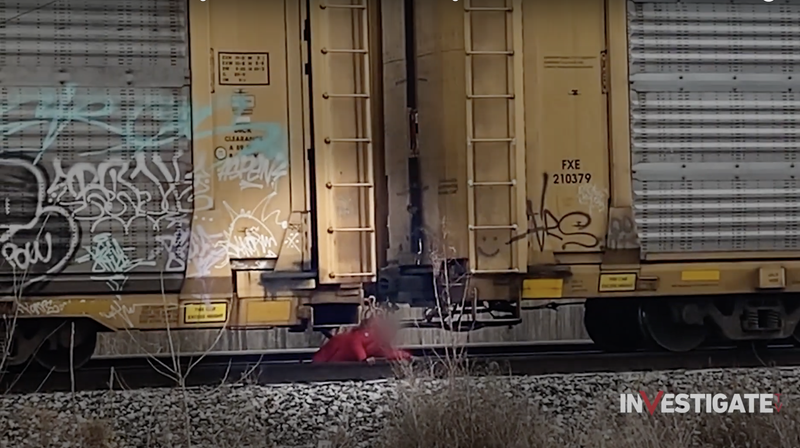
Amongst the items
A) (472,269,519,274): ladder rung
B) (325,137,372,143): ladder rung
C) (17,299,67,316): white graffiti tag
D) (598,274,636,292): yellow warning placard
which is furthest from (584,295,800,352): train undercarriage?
(17,299,67,316): white graffiti tag

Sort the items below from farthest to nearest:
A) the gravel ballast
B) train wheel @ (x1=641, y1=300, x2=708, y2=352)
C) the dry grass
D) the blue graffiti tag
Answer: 1. train wheel @ (x1=641, y1=300, x2=708, y2=352)
2. the blue graffiti tag
3. the gravel ballast
4. the dry grass

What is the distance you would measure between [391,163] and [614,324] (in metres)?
2.98

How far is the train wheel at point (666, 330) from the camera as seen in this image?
26.7ft

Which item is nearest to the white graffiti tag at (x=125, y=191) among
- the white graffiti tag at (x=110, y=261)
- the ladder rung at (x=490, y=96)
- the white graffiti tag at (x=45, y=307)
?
the white graffiti tag at (x=110, y=261)

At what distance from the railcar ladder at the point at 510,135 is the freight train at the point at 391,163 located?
2 centimetres

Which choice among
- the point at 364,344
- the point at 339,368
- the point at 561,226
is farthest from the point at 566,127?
the point at 339,368

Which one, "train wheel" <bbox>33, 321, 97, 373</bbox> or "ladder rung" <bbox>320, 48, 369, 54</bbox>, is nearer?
"train wheel" <bbox>33, 321, 97, 373</bbox>

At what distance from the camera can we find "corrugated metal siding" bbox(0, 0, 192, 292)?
7070 mm

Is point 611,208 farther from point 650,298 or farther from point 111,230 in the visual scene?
point 111,230

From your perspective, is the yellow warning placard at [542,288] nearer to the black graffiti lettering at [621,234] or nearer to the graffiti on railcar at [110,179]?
the black graffiti lettering at [621,234]

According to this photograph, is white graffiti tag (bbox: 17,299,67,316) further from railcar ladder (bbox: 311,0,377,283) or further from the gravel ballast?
railcar ladder (bbox: 311,0,377,283)

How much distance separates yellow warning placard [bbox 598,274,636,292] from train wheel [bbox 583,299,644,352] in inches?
22.1

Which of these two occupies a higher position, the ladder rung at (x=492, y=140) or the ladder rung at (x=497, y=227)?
the ladder rung at (x=492, y=140)

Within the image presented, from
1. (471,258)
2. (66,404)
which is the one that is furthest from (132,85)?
(471,258)
